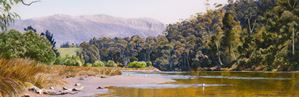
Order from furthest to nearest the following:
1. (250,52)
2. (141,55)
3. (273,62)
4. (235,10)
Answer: (141,55), (235,10), (250,52), (273,62)

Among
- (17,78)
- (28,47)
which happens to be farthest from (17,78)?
(28,47)

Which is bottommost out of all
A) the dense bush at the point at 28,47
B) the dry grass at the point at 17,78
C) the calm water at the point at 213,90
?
the calm water at the point at 213,90

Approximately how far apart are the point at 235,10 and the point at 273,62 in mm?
72966

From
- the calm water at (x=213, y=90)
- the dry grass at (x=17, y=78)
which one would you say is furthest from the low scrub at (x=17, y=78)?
the calm water at (x=213, y=90)

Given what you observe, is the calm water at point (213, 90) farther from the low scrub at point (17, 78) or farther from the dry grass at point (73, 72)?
the dry grass at point (73, 72)

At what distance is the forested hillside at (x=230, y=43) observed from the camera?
90688mm

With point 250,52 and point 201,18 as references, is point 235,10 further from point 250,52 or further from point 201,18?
point 250,52

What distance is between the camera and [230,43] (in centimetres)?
11956

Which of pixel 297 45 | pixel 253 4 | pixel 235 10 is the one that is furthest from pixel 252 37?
pixel 235 10

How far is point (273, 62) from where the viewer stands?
87.1m

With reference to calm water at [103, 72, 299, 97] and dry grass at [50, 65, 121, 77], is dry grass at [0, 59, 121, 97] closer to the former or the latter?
calm water at [103, 72, 299, 97]

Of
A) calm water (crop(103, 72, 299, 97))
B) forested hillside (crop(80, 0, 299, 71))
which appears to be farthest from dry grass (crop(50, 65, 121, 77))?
forested hillside (crop(80, 0, 299, 71))

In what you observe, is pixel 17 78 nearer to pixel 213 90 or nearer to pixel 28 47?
pixel 213 90

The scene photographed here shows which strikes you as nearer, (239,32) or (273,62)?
(273,62)
